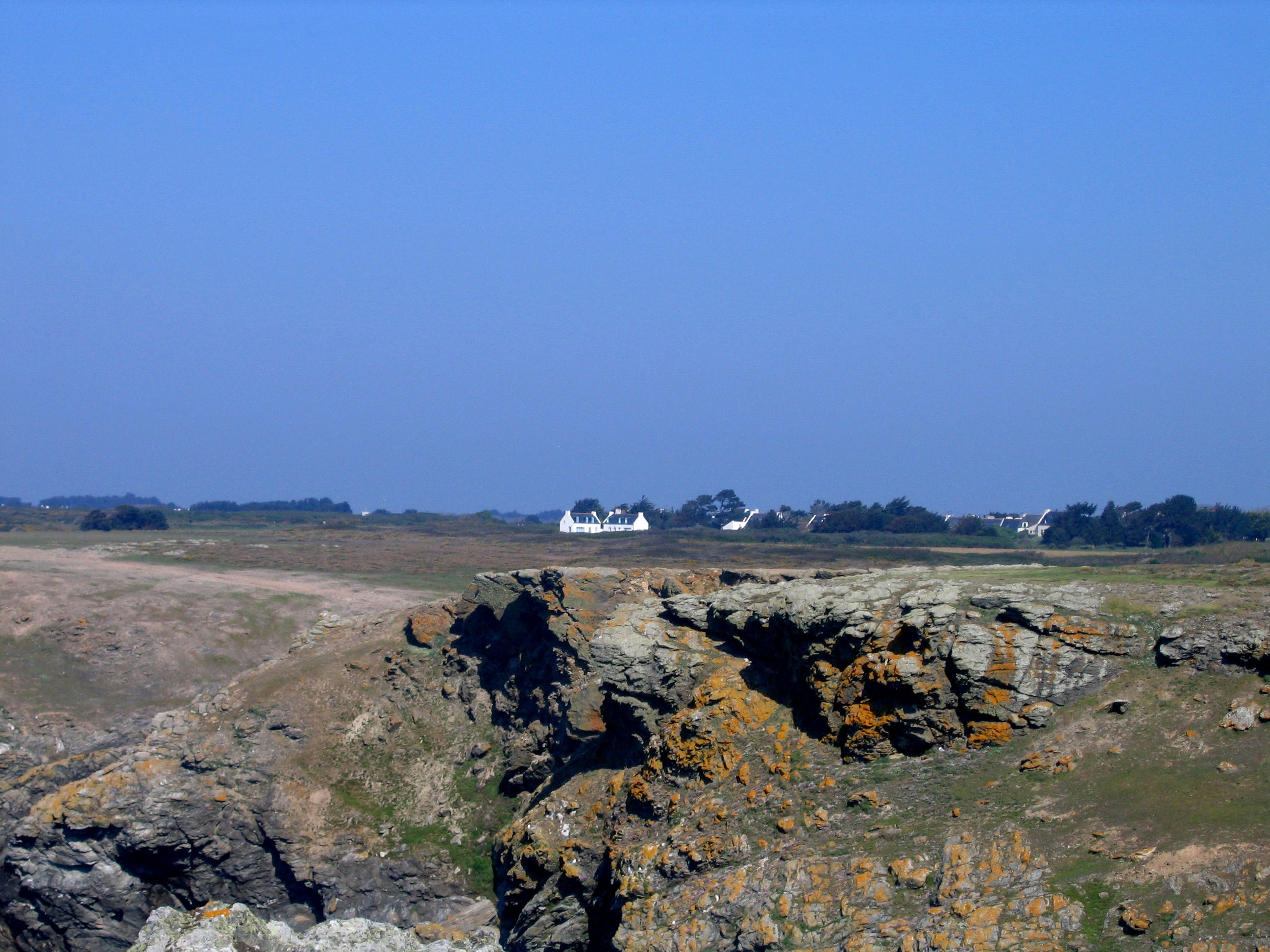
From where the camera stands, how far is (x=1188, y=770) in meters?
13.4

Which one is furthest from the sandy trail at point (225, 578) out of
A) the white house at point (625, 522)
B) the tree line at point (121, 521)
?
the white house at point (625, 522)

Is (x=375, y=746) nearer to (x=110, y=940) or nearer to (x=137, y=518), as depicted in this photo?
(x=110, y=940)

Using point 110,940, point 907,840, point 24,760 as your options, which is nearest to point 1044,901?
point 907,840

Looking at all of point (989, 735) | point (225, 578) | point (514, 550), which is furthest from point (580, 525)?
point (989, 735)

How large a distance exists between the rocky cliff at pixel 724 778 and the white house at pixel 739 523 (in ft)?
226

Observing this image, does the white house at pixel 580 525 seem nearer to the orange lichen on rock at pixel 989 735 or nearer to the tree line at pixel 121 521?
the tree line at pixel 121 521

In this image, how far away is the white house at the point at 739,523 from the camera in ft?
332

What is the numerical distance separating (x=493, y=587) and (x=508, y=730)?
15.6ft

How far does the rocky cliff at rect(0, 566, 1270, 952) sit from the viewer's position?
12781 mm

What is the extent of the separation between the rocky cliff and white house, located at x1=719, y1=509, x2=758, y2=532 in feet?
226

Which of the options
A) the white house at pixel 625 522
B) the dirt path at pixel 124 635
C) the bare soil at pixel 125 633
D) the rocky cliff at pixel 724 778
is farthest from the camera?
the white house at pixel 625 522

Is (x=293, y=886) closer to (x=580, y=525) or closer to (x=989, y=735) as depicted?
(x=989, y=735)

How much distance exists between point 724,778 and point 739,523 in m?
93.3

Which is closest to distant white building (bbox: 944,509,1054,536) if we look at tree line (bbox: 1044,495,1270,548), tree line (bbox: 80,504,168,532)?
tree line (bbox: 1044,495,1270,548)
